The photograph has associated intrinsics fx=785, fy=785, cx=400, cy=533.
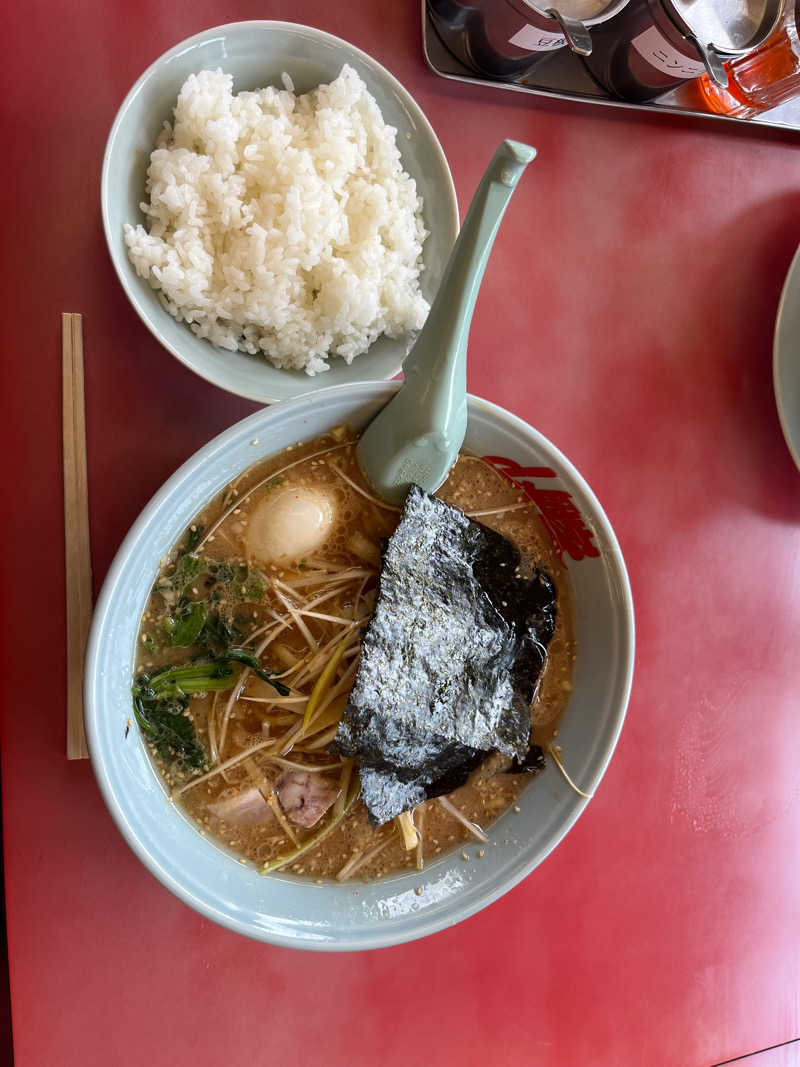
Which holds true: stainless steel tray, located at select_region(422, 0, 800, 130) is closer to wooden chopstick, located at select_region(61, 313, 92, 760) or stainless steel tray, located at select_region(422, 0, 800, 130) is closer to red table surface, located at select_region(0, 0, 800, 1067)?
red table surface, located at select_region(0, 0, 800, 1067)

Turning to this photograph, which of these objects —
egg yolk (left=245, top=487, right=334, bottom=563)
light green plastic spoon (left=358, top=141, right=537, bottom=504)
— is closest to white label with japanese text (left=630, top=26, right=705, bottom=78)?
light green plastic spoon (left=358, top=141, right=537, bottom=504)

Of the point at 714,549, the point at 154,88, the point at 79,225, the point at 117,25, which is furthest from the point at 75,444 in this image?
the point at 714,549

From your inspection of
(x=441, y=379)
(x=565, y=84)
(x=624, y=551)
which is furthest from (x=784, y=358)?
(x=441, y=379)

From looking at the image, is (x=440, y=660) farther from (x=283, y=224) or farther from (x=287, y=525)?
(x=283, y=224)

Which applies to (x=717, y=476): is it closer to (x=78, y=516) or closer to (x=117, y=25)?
(x=78, y=516)

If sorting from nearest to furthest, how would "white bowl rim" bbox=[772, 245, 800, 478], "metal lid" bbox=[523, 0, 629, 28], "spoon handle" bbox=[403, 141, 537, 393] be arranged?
"spoon handle" bbox=[403, 141, 537, 393]
"metal lid" bbox=[523, 0, 629, 28]
"white bowl rim" bbox=[772, 245, 800, 478]

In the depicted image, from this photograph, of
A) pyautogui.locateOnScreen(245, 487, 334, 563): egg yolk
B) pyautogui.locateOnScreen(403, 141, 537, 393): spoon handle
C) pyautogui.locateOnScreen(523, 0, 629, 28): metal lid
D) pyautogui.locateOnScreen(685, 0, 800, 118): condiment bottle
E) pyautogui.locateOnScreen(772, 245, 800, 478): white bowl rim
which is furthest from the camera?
pyautogui.locateOnScreen(772, 245, 800, 478): white bowl rim
